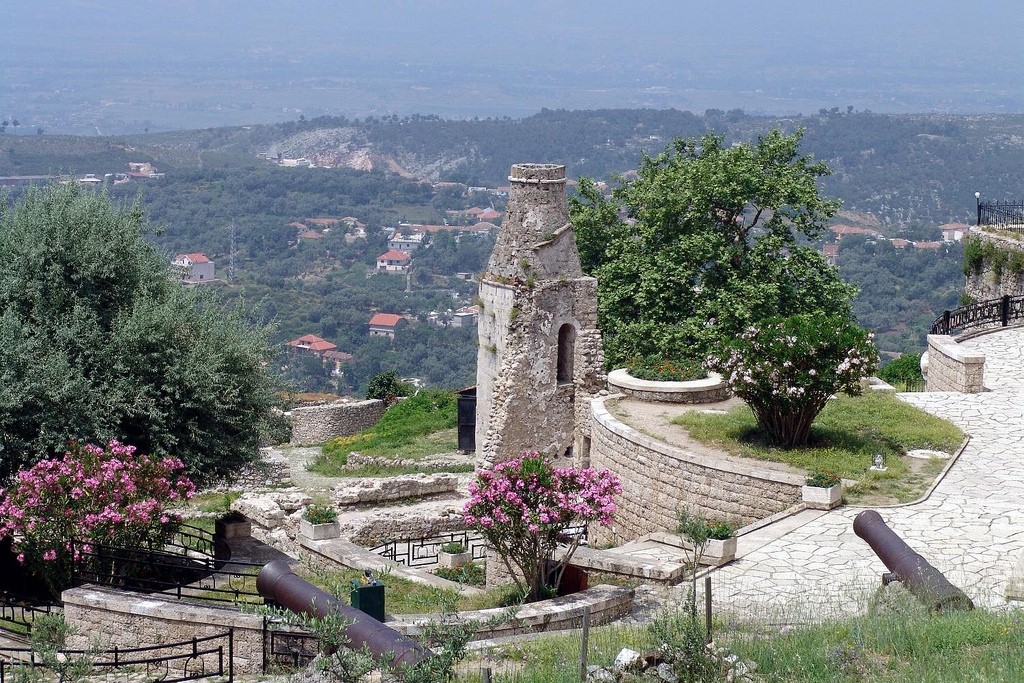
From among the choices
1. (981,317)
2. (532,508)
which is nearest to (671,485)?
(532,508)

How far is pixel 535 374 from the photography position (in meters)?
22.8

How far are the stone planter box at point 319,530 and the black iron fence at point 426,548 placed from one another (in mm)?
730

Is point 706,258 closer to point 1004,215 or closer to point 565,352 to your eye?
point 565,352

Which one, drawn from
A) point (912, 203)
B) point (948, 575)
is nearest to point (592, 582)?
point (948, 575)

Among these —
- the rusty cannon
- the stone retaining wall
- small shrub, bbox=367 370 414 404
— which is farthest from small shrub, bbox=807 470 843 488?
small shrub, bbox=367 370 414 404

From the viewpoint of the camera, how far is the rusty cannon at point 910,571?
1222 centimetres

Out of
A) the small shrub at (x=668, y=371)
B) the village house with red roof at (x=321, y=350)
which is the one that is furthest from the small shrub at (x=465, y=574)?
the village house with red roof at (x=321, y=350)

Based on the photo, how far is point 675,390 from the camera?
22516 millimetres

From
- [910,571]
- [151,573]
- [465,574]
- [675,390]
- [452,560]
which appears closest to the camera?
[910,571]

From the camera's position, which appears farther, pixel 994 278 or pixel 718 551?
pixel 994 278

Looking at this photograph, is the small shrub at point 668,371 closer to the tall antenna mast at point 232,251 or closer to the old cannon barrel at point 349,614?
the old cannon barrel at point 349,614

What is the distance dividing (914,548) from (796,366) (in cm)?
374

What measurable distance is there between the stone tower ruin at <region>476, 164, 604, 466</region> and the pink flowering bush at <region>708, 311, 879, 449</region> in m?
A: 3.92

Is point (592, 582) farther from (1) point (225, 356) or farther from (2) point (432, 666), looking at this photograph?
(1) point (225, 356)
